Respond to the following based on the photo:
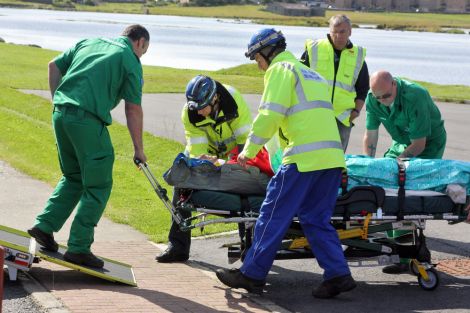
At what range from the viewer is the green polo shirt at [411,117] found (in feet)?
31.2

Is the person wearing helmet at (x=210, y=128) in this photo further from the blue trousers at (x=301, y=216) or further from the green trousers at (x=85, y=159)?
the blue trousers at (x=301, y=216)

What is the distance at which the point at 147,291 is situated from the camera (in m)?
8.34

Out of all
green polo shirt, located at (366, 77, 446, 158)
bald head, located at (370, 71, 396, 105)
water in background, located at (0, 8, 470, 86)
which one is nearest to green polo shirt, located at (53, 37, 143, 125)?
bald head, located at (370, 71, 396, 105)

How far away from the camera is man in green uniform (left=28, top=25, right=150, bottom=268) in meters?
8.39

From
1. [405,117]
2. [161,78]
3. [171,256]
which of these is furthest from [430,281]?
[161,78]

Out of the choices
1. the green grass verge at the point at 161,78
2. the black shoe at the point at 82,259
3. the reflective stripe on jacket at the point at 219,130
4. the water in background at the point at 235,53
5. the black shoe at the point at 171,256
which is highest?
the reflective stripe on jacket at the point at 219,130

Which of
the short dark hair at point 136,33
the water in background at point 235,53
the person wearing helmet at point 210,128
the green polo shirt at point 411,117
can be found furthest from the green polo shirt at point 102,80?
the water in background at point 235,53

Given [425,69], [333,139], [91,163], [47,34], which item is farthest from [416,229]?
[47,34]

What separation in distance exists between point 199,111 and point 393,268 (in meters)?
2.28

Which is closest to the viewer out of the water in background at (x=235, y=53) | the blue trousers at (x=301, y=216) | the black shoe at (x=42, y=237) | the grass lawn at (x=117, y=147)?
the blue trousers at (x=301, y=216)

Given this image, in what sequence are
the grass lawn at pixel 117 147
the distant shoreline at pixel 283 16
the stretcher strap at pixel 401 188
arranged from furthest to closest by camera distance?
the distant shoreline at pixel 283 16 → the grass lawn at pixel 117 147 → the stretcher strap at pixel 401 188

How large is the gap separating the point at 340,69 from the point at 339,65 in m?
0.05

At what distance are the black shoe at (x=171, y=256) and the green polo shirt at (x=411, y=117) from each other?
2.36m

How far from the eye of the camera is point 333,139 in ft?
27.1
